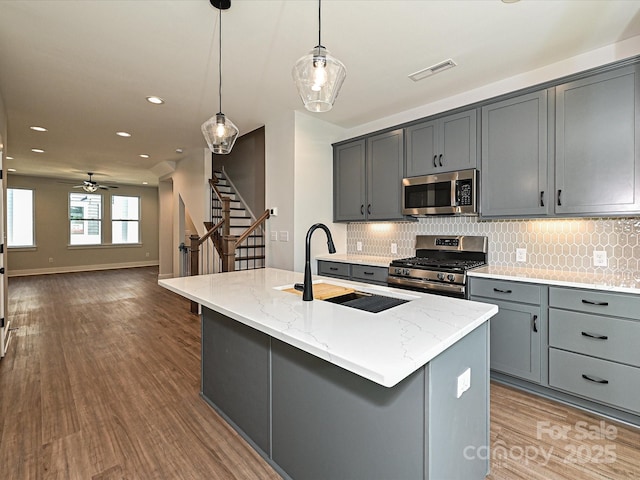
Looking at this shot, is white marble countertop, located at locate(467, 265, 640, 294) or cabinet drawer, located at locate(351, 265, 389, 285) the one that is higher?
white marble countertop, located at locate(467, 265, 640, 294)

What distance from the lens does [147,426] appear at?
2.12 m

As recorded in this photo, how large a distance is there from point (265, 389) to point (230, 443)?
505 millimetres

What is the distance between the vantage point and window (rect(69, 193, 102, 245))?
9.39m

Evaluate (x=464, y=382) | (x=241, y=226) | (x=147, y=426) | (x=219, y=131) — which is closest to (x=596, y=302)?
(x=464, y=382)

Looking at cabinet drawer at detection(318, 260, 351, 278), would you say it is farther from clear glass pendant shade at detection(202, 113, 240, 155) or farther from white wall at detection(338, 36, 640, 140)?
clear glass pendant shade at detection(202, 113, 240, 155)

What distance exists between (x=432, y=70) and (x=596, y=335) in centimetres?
241

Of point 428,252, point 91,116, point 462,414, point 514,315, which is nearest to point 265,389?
point 462,414

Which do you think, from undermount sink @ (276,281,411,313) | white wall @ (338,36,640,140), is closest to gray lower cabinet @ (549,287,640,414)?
undermount sink @ (276,281,411,313)

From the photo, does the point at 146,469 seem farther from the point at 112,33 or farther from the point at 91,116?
the point at 91,116

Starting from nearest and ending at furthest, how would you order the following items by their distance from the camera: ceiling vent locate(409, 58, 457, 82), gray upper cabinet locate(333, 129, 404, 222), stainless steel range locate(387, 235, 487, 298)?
ceiling vent locate(409, 58, 457, 82) → stainless steel range locate(387, 235, 487, 298) → gray upper cabinet locate(333, 129, 404, 222)

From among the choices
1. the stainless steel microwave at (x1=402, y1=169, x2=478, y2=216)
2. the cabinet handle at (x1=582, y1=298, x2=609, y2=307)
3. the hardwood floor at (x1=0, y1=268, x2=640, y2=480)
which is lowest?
the hardwood floor at (x1=0, y1=268, x2=640, y2=480)

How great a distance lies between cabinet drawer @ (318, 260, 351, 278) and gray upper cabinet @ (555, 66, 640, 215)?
2.10 m

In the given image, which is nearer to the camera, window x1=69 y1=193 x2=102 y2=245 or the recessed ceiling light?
the recessed ceiling light

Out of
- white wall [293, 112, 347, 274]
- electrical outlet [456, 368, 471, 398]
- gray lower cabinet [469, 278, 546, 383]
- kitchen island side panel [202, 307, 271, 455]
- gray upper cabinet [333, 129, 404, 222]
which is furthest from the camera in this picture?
white wall [293, 112, 347, 274]
